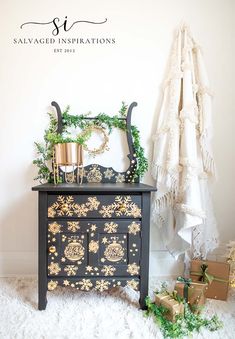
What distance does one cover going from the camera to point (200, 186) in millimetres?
1854

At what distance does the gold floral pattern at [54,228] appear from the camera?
1485mm

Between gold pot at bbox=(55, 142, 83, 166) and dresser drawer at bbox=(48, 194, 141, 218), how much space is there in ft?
0.90

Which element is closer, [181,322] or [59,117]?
[181,322]

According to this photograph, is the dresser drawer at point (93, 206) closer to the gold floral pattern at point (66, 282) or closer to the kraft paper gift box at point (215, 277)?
the gold floral pattern at point (66, 282)

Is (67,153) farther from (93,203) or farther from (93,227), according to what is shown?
(93,227)

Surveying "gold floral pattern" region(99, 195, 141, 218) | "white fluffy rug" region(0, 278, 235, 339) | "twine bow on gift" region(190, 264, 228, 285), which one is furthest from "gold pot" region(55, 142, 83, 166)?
"twine bow on gift" region(190, 264, 228, 285)

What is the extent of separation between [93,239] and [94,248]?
52 mm

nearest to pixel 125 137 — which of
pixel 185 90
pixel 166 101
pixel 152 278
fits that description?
pixel 166 101

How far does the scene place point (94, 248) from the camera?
1.49 metres

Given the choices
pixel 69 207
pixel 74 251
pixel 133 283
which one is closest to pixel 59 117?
pixel 69 207

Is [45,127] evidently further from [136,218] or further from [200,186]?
[200,186]

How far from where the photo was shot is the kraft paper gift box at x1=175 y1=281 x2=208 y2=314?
1496 millimetres

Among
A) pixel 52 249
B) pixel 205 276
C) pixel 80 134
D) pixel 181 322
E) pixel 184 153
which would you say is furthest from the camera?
pixel 80 134

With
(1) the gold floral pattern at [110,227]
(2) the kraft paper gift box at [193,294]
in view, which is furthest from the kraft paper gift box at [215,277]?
(1) the gold floral pattern at [110,227]
